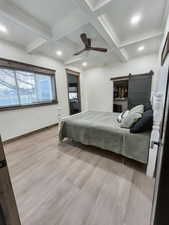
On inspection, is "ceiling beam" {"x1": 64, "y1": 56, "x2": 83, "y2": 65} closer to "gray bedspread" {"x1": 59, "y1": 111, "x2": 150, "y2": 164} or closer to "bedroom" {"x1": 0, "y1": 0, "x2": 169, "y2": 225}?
"bedroom" {"x1": 0, "y1": 0, "x2": 169, "y2": 225}

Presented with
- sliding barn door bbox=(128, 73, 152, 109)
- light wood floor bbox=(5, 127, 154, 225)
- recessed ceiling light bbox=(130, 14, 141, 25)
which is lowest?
light wood floor bbox=(5, 127, 154, 225)

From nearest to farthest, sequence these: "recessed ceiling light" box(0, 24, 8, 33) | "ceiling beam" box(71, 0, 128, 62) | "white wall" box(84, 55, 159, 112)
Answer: "ceiling beam" box(71, 0, 128, 62), "recessed ceiling light" box(0, 24, 8, 33), "white wall" box(84, 55, 159, 112)

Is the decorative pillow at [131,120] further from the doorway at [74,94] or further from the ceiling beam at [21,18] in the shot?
the doorway at [74,94]

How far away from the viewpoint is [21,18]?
1.81 meters

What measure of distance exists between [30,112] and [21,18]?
233 centimetres

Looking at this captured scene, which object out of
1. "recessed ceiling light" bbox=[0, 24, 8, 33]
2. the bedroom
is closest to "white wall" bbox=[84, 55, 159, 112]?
the bedroom

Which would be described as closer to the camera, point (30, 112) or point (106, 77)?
point (30, 112)

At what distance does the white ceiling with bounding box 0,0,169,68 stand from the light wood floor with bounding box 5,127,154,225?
2595mm

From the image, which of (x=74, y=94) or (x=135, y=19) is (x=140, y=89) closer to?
(x=135, y=19)

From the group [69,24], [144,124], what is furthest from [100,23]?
[144,124]

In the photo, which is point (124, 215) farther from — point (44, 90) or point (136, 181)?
point (44, 90)

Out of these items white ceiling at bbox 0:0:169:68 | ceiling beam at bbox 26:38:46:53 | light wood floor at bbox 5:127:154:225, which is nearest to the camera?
light wood floor at bbox 5:127:154:225

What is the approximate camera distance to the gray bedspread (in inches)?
62.9

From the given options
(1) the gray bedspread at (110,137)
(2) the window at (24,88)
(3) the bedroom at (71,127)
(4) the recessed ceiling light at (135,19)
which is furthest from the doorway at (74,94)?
(4) the recessed ceiling light at (135,19)
